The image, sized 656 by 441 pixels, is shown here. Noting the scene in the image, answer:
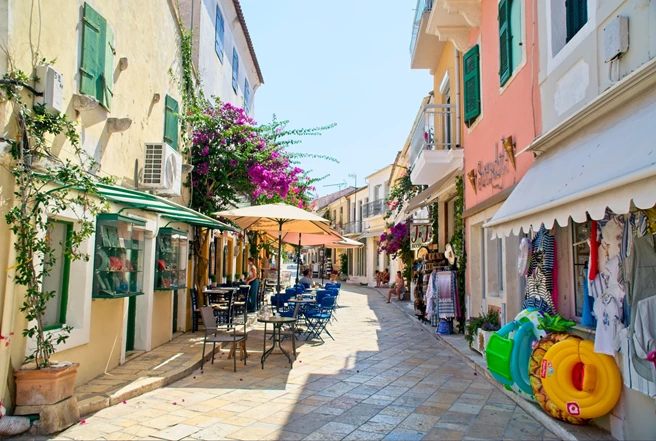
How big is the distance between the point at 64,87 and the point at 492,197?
20.5 ft

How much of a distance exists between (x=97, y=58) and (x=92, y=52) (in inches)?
5.5

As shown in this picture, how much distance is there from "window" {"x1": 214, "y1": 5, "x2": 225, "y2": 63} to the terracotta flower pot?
11495mm

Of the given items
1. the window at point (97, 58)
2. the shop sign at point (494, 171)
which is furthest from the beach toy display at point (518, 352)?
the window at point (97, 58)

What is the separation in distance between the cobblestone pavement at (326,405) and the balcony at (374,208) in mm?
24180

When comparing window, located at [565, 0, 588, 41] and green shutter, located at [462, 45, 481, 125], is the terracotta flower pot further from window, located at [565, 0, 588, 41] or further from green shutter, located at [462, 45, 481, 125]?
green shutter, located at [462, 45, 481, 125]

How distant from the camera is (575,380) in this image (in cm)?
489

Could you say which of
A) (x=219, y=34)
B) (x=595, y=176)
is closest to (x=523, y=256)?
(x=595, y=176)

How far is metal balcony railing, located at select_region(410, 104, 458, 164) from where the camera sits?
452 inches

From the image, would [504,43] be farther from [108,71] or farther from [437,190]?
[108,71]

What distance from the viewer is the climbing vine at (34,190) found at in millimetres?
4824

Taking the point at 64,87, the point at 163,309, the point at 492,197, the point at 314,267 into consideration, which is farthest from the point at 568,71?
the point at 314,267

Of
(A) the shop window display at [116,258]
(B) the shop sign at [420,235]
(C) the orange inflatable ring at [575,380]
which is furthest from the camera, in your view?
(B) the shop sign at [420,235]

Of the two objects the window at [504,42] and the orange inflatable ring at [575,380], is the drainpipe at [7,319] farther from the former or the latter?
the window at [504,42]

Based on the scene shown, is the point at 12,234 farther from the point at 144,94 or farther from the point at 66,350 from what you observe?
the point at 144,94
